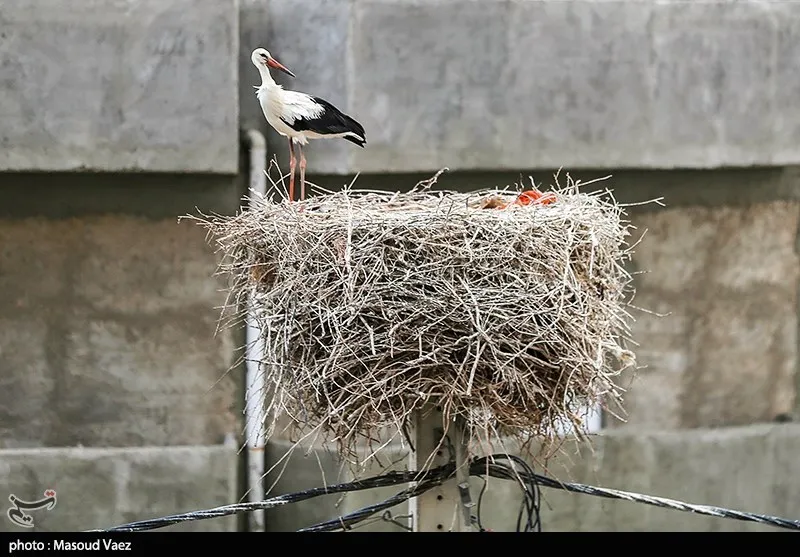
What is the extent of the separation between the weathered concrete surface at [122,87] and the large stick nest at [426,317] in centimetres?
279

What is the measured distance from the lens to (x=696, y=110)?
259 inches

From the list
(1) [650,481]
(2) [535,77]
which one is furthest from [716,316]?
(2) [535,77]

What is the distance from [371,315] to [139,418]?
12.1 ft

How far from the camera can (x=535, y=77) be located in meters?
6.38

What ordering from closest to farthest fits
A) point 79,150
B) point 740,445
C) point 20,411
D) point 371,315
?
1. point 371,315
2. point 79,150
3. point 20,411
4. point 740,445

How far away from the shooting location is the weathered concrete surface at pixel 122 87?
607 centimetres

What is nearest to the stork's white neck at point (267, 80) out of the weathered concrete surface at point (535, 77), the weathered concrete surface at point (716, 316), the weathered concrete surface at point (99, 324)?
the weathered concrete surface at point (535, 77)

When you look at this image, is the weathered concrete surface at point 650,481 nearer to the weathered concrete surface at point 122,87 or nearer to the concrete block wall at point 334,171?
the concrete block wall at point 334,171

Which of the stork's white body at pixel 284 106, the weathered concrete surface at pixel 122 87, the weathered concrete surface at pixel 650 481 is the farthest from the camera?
the weathered concrete surface at pixel 650 481

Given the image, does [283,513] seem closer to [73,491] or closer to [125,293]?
[73,491]

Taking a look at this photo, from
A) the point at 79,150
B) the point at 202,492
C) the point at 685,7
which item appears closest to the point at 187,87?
the point at 79,150

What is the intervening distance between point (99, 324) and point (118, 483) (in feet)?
3.30

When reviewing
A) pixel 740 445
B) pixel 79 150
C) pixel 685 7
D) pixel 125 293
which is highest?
pixel 685 7

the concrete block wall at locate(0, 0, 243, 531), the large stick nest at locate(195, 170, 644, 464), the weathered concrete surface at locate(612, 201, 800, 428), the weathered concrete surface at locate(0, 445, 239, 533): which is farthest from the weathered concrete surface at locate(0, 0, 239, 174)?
the weathered concrete surface at locate(612, 201, 800, 428)
